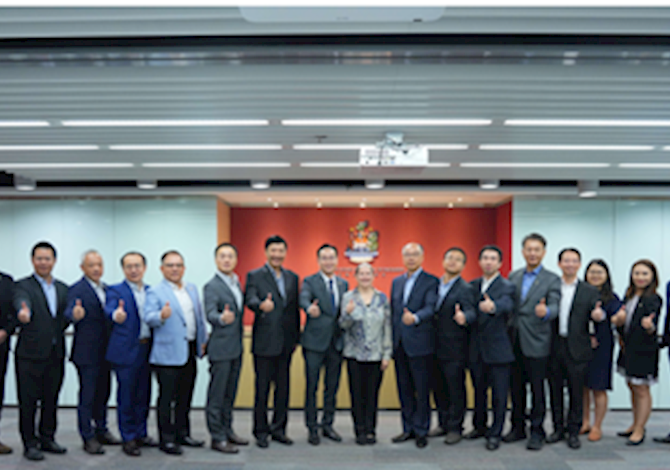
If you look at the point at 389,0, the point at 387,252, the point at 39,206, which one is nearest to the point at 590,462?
the point at 389,0

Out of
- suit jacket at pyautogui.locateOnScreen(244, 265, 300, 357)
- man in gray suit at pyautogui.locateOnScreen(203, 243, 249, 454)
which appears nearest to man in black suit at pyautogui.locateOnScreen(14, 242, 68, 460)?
man in gray suit at pyautogui.locateOnScreen(203, 243, 249, 454)

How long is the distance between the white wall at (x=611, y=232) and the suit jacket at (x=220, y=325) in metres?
4.58

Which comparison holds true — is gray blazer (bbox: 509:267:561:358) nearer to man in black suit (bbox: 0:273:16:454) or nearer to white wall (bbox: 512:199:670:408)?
white wall (bbox: 512:199:670:408)

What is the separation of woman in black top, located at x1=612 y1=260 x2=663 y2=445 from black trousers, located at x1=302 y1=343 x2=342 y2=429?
261 centimetres

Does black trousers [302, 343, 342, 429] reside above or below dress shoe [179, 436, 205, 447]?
above

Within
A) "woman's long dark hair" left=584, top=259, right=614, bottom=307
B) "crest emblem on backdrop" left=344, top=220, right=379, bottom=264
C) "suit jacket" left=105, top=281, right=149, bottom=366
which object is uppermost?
"crest emblem on backdrop" left=344, top=220, right=379, bottom=264

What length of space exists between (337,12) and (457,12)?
0.68m

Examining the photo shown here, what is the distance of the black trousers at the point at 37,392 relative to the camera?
449 centimetres

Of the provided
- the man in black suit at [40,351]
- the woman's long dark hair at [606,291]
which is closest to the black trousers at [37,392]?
the man in black suit at [40,351]

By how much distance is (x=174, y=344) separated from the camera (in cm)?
447

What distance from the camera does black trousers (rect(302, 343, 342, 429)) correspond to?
15.9ft

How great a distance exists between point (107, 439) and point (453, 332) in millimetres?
3230

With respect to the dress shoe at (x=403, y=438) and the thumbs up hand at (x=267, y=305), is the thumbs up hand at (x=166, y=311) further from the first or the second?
the dress shoe at (x=403, y=438)

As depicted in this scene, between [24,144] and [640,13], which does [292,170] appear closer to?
[24,144]
